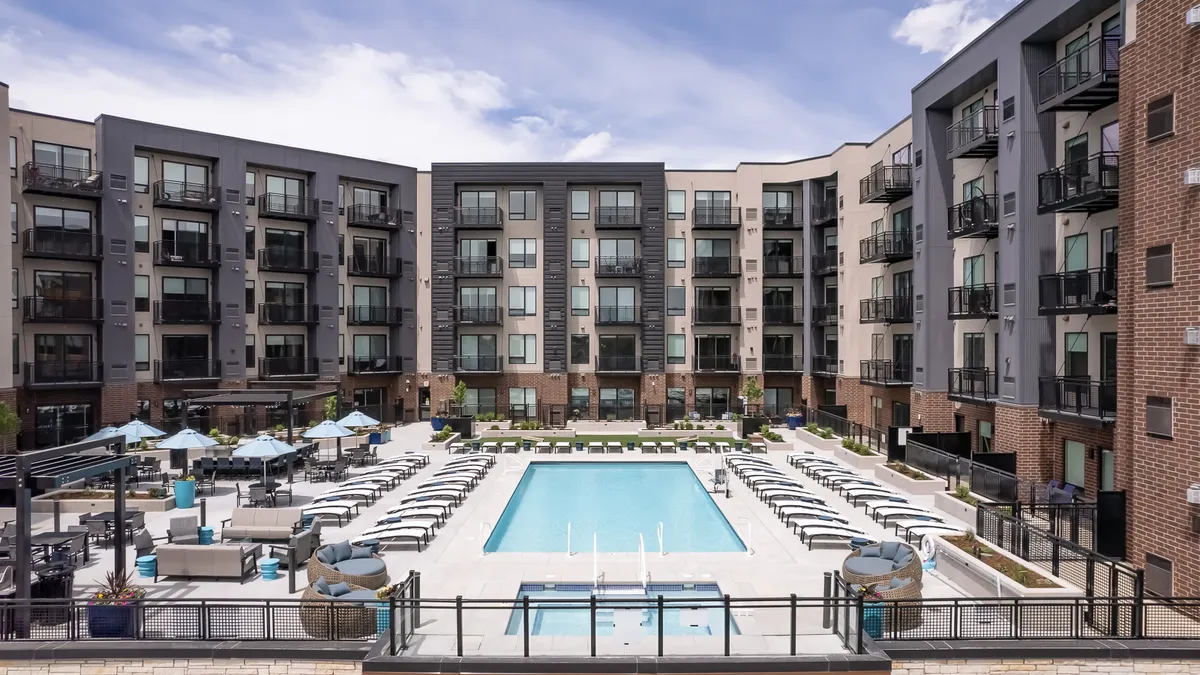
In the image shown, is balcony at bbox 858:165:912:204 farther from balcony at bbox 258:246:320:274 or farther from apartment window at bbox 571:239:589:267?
balcony at bbox 258:246:320:274

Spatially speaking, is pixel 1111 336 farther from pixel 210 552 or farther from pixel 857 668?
pixel 210 552

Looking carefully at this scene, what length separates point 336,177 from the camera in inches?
1570

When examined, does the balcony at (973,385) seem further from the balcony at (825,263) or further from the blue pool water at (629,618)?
the blue pool water at (629,618)

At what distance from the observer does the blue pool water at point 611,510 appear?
1795 cm

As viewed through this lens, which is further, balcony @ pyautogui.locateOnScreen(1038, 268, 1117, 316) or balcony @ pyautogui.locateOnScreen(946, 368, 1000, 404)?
balcony @ pyautogui.locateOnScreen(946, 368, 1000, 404)

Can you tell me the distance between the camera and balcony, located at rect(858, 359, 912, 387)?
3092cm

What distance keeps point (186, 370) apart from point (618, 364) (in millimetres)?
22493

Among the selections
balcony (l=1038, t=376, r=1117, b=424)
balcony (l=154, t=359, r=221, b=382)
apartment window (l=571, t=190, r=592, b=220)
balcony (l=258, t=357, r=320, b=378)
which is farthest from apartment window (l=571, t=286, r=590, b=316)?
balcony (l=1038, t=376, r=1117, b=424)

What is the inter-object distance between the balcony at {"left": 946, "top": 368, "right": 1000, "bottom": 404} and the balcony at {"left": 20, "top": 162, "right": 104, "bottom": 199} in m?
36.8

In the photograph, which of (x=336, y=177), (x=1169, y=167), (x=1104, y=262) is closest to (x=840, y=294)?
(x=1104, y=262)

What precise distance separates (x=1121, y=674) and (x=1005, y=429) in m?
13.6

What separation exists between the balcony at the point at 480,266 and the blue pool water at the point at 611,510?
52.1ft

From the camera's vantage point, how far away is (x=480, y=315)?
42.0 m

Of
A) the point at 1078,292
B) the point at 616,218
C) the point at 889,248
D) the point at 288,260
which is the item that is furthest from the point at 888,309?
the point at 288,260
